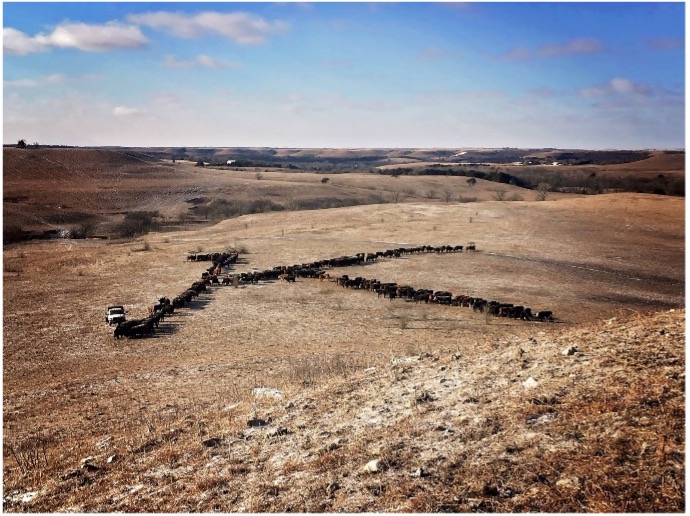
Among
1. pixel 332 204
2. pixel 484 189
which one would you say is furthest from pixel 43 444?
pixel 484 189

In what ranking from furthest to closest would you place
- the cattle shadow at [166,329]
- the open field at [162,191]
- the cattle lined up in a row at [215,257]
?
the open field at [162,191], the cattle lined up in a row at [215,257], the cattle shadow at [166,329]

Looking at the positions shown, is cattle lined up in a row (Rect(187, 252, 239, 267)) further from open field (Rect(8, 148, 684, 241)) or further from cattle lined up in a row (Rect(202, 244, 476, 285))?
open field (Rect(8, 148, 684, 241))

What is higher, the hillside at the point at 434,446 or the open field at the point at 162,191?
the open field at the point at 162,191

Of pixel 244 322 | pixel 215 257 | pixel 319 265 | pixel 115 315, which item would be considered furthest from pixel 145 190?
pixel 244 322

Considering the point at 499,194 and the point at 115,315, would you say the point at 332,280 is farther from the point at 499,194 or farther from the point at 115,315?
the point at 499,194

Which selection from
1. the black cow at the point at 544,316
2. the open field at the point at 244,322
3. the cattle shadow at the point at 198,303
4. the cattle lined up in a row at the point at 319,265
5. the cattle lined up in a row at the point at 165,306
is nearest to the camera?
the open field at the point at 244,322

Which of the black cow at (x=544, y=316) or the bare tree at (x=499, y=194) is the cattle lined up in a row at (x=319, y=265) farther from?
the bare tree at (x=499, y=194)

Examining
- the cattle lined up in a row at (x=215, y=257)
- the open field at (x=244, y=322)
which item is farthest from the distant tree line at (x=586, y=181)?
the cattle lined up in a row at (x=215, y=257)
